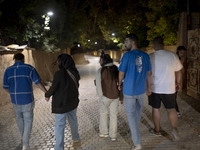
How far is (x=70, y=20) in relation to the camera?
63.1 ft

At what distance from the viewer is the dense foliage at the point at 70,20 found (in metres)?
10.4

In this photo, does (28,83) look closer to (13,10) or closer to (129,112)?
(129,112)

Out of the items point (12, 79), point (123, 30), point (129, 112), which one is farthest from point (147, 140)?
point (123, 30)

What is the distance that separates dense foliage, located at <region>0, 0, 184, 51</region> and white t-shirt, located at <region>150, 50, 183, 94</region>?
6.66 m

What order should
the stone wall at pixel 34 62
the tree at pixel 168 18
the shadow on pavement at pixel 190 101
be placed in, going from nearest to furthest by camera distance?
the shadow on pavement at pixel 190 101, the stone wall at pixel 34 62, the tree at pixel 168 18

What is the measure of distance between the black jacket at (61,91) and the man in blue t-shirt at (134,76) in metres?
0.96

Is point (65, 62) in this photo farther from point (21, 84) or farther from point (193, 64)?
point (193, 64)

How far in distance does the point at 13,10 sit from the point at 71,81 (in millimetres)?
7680

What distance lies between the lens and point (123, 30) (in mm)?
Answer: 25391

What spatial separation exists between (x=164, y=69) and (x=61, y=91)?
2021 millimetres

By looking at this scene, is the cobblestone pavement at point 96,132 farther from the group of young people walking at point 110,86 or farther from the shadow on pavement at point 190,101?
the group of young people walking at point 110,86

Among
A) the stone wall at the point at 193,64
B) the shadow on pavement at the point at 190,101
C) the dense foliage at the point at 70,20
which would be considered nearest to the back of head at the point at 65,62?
the shadow on pavement at the point at 190,101

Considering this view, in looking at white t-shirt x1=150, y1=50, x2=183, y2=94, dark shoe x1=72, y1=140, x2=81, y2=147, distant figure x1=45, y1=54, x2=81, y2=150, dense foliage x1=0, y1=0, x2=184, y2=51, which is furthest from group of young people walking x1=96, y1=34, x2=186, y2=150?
dense foliage x1=0, y1=0, x2=184, y2=51

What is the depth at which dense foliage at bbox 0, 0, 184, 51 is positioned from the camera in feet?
34.2
